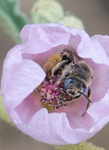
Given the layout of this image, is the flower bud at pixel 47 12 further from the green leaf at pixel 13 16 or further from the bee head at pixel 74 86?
the bee head at pixel 74 86

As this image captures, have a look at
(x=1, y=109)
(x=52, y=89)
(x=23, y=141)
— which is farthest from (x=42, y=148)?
(x=52, y=89)

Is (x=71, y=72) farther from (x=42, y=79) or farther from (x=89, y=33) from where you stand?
(x=89, y=33)

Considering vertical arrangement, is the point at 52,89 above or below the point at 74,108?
above

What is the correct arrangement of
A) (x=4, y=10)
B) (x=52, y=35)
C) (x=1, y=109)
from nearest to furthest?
(x=52, y=35), (x=1, y=109), (x=4, y=10)

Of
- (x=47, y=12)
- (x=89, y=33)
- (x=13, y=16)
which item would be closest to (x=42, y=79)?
(x=47, y=12)

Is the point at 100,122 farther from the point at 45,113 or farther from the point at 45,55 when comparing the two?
the point at 45,55

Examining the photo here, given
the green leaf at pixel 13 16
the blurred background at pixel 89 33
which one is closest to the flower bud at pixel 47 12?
the green leaf at pixel 13 16

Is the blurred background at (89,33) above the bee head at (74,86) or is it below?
below

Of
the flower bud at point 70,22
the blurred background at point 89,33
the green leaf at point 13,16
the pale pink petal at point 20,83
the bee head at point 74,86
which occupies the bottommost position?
the blurred background at point 89,33
